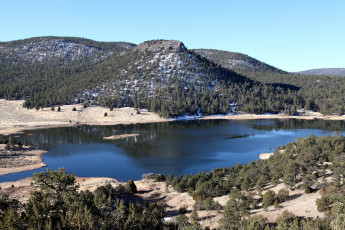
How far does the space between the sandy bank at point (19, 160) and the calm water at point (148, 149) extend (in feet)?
7.90

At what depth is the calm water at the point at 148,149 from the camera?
59188mm

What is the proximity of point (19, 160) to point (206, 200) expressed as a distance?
51.8m

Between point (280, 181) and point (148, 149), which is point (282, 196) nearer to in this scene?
point (280, 181)

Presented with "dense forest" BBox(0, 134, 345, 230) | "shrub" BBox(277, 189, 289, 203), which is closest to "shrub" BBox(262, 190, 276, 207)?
"dense forest" BBox(0, 134, 345, 230)

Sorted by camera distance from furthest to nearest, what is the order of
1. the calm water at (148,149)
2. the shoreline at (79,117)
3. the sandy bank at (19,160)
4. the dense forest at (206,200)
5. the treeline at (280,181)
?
the shoreline at (79,117)
the calm water at (148,149)
the sandy bank at (19,160)
the treeline at (280,181)
the dense forest at (206,200)

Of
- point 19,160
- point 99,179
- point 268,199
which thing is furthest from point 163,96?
point 268,199

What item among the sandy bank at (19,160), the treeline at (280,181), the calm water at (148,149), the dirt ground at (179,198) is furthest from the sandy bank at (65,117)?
the treeline at (280,181)

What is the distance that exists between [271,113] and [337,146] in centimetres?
12832

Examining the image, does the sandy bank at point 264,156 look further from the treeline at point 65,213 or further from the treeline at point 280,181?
the treeline at point 65,213

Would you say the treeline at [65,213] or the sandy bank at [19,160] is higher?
the treeline at [65,213]

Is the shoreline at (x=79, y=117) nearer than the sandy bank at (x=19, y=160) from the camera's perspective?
No

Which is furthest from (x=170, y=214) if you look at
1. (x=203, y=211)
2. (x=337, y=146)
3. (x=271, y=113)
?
(x=271, y=113)

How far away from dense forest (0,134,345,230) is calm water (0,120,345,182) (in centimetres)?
1231

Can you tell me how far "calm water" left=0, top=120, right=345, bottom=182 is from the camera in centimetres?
5919
